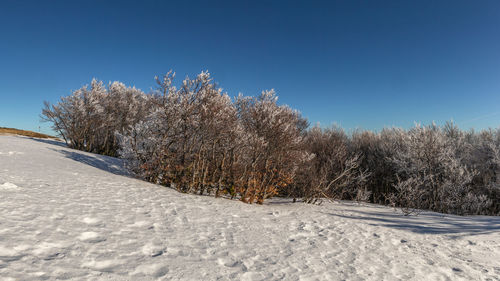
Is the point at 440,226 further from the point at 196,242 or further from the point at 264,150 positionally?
the point at 196,242

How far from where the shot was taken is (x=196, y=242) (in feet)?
14.2

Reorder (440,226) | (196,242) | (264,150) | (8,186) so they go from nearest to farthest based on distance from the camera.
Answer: (196,242) → (8,186) → (440,226) → (264,150)

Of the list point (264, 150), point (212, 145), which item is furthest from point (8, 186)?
point (264, 150)

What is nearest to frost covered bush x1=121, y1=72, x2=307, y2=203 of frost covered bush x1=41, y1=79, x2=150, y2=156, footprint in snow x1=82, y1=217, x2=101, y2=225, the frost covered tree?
the frost covered tree

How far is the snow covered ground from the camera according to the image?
10.4ft

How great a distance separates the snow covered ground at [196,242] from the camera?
10.4ft

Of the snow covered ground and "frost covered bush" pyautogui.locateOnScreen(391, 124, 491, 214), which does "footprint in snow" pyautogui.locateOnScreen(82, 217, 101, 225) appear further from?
"frost covered bush" pyautogui.locateOnScreen(391, 124, 491, 214)

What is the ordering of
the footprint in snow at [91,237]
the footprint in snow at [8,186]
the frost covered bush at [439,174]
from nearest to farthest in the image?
the footprint in snow at [91,237]
the footprint in snow at [8,186]
the frost covered bush at [439,174]

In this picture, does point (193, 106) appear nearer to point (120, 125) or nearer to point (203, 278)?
point (203, 278)

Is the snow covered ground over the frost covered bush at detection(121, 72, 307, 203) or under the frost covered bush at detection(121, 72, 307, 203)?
under

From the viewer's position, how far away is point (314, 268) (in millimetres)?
3766

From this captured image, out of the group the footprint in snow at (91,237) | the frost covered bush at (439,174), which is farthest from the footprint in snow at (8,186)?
the frost covered bush at (439,174)

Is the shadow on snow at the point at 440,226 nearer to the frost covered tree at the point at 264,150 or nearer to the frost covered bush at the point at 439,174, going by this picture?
the frost covered tree at the point at 264,150

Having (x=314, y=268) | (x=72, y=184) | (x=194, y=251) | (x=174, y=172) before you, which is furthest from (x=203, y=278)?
(x=174, y=172)
